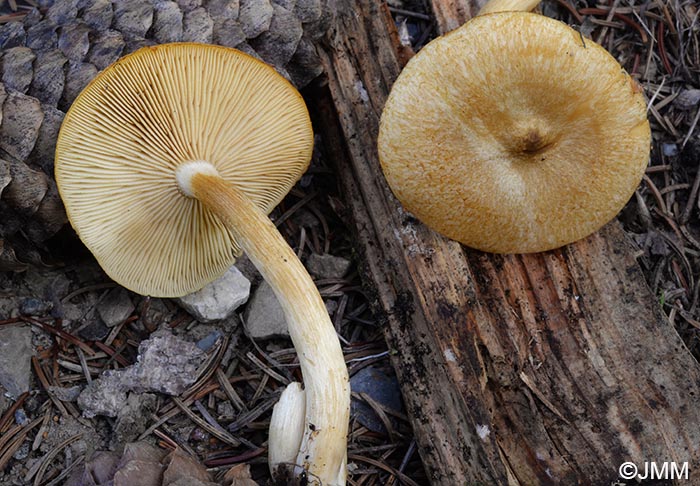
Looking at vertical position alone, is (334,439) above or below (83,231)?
below

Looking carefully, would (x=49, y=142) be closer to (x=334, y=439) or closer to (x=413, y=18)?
(x=334, y=439)

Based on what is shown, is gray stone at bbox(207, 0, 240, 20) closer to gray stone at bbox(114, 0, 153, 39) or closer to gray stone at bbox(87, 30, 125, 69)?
gray stone at bbox(114, 0, 153, 39)

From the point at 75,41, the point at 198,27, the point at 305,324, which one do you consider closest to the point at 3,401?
the point at 305,324

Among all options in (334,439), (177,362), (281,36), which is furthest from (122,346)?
(281,36)

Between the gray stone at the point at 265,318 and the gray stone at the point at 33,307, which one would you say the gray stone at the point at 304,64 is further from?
the gray stone at the point at 33,307

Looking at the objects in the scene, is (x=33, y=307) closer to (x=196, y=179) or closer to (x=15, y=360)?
(x=15, y=360)
